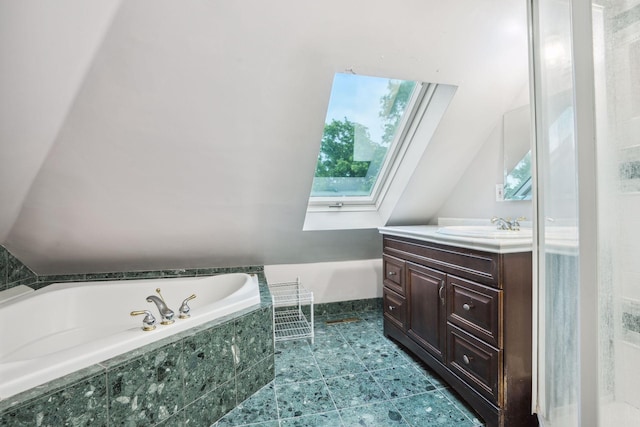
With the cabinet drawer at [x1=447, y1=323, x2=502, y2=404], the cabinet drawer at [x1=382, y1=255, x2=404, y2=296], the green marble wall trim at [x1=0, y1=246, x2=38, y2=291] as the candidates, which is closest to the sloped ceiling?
the green marble wall trim at [x1=0, y1=246, x2=38, y2=291]

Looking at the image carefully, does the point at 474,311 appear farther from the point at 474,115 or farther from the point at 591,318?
the point at 474,115

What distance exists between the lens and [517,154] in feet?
6.61

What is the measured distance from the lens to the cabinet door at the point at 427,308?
70.0 inches

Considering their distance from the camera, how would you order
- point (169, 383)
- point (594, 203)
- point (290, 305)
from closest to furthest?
point (594, 203) → point (169, 383) → point (290, 305)

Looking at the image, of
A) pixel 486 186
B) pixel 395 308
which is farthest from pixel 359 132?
pixel 395 308

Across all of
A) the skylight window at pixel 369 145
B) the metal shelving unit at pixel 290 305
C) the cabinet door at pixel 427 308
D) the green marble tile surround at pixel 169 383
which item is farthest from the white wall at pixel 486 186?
the green marble tile surround at pixel 169 383

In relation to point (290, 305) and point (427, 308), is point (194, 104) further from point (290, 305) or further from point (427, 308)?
point (290, 305)

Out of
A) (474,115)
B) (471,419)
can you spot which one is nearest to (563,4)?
(474,115)

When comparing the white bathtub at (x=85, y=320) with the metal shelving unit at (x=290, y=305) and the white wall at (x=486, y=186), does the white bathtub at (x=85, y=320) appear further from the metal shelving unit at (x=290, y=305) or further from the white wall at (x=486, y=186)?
the white wall at (x=486, y=186)

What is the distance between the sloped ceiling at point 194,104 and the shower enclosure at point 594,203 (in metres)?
0.72

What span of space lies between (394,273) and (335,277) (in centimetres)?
85

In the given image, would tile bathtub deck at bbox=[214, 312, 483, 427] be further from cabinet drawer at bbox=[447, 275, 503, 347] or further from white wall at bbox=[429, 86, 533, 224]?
white wall at bbox=[429, 86, 533, 224]

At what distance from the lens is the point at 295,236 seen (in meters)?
2.63

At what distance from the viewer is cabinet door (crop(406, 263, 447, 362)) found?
1.78m
